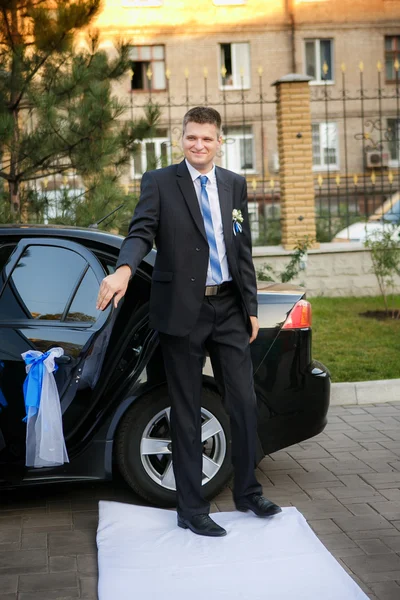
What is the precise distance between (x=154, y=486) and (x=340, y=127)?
102 ft

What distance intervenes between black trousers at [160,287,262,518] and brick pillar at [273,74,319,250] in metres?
9.06

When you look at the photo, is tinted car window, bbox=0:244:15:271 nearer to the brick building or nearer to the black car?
the black car

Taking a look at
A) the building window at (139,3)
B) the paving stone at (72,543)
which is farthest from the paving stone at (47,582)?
the building window at (139,3)

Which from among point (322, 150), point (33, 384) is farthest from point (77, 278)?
point (322, 150)

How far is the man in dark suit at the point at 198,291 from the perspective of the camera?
4395mm

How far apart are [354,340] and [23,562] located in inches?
260

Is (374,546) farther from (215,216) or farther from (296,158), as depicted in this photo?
(296,158)

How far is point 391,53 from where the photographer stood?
1404 inches

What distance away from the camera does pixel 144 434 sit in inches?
190

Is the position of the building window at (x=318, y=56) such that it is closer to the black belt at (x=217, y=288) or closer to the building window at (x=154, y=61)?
the building window at (x=154, y=61)

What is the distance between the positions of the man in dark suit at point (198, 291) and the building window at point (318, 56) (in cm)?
3222

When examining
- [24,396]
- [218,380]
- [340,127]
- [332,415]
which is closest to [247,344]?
[218,380]

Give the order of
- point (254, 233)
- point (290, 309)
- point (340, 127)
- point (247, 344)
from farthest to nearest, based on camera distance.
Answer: point (340, 127), point (254, 233), point (290, 309), point (247, 344)

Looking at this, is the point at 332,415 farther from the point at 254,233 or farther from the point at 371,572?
the point at 254,233
